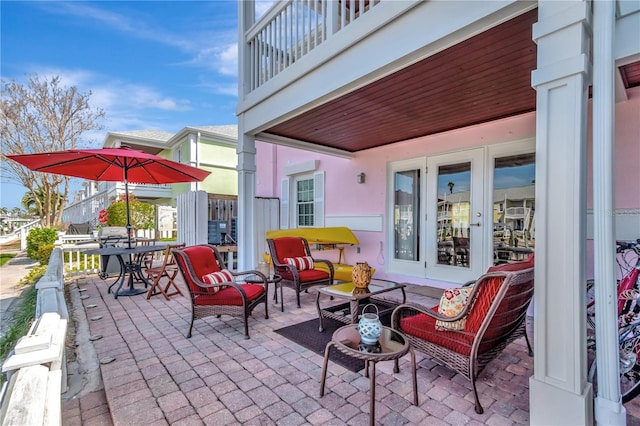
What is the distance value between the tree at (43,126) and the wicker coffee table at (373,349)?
47.7ft

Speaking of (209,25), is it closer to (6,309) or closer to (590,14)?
(6,309)

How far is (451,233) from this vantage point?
5168 mm

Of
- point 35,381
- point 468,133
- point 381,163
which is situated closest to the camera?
point 35,381

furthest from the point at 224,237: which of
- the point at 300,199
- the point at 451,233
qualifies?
the point at 451,233

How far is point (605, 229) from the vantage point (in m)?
1.77

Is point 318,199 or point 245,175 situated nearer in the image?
point 245,175

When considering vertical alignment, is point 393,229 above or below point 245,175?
below

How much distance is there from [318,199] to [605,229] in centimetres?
602

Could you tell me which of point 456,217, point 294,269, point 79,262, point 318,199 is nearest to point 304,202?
point 318,199

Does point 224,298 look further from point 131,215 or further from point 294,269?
point 131,215

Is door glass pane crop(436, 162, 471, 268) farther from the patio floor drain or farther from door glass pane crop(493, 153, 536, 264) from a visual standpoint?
the patio floor drain

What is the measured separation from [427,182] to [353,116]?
2011mm

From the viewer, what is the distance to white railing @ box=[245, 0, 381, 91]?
3424 mm

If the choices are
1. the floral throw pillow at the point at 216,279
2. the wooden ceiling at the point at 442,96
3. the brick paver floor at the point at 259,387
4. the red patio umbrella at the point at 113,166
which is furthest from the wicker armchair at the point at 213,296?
the wooden ceiling at the point at 442,96
